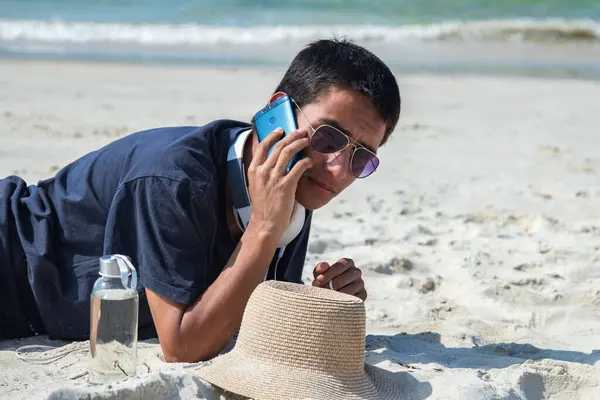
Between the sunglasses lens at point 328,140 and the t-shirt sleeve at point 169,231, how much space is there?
0.37m

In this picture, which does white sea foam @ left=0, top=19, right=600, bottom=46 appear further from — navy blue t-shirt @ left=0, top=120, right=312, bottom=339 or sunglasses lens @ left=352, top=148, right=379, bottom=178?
sunglasses lens @ left=352, top=148, right=379, bottom=178

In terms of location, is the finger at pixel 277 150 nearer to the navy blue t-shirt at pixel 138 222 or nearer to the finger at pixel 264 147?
the finger at pixel 264 147

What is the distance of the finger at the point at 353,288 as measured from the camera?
314cm

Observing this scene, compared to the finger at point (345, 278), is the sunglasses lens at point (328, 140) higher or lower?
higher

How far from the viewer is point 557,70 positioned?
42.8 feet

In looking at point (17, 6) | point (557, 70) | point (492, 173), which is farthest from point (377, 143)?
point (17, 6)

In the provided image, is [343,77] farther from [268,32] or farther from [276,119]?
[268,32]

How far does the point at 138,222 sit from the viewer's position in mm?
2760

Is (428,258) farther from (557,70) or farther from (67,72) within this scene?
(557,70)

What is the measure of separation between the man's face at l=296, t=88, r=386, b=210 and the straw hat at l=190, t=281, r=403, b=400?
15.3 inches

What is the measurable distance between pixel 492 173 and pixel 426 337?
11.4 feet

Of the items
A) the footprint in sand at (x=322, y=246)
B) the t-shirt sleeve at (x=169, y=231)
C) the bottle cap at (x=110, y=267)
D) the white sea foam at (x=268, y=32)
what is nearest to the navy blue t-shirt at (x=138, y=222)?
the t-shirt sleeve at (x=169, y=231)

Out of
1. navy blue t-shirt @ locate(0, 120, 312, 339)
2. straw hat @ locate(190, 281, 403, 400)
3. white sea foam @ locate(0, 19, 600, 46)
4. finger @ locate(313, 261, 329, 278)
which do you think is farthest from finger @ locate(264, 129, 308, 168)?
white sea foam @ locate(0, 19, 600, 46)

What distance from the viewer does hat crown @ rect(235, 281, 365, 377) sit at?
8.47 ft
